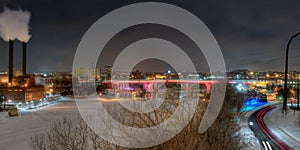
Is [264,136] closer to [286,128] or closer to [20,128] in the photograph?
[286,128]

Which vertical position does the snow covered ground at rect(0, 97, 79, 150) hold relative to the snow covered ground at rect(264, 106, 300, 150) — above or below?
below

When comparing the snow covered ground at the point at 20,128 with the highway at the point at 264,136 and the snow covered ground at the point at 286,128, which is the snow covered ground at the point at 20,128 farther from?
the snow covered ground at the point at 286,128

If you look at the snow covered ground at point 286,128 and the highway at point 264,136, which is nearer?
the highway at point 264,136

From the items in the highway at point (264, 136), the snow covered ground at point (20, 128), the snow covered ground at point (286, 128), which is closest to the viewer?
the highway at point (264, 136)

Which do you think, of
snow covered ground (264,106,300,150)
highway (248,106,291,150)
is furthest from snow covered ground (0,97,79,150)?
snow covered ground (264,106,300,150)

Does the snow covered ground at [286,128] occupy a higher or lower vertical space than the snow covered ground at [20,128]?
higher

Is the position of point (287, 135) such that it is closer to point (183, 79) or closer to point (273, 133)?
point (273, 133)

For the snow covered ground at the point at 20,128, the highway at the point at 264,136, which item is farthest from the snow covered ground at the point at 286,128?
the snow covered ground at the point at 20,128

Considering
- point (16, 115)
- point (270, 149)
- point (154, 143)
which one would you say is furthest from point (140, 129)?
point (16, 115)

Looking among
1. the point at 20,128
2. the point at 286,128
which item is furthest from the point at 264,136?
the point at 20,128

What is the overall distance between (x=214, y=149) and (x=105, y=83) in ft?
211

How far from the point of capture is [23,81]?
43.5 metres

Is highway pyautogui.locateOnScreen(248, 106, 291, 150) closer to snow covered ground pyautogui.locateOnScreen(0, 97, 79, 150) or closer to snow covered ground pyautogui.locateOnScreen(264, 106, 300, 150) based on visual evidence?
snow covered ground pyautogui.locateOnScreen(264, 106, 300, 150)

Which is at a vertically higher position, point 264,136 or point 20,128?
point 264,136
